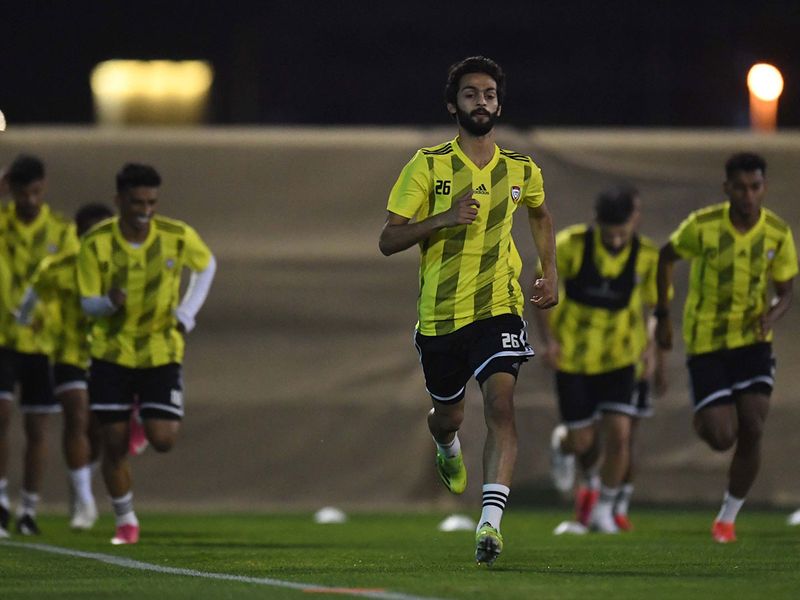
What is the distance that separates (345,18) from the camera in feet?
89.4

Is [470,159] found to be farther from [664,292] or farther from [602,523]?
[602,523]

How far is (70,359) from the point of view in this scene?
45.3 feet

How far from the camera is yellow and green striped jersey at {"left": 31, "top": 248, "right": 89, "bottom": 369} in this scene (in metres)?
13.6

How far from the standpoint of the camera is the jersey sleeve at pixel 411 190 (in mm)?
9922

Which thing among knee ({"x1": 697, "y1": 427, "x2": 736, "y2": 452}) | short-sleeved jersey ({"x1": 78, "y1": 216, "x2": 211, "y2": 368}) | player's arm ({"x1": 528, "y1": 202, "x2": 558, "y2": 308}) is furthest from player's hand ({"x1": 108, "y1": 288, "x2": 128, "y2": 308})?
knee ({"x1": 697, "y1": 427, "x2": 736, "y2": 452})

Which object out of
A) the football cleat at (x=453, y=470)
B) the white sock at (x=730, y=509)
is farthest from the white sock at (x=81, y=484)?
the white sock at (x=730, y=509)

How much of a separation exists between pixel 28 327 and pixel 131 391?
200cm

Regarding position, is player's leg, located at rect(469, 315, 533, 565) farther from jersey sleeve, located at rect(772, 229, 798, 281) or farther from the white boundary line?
jersey sleeve, located at rect(772, 229, 798, 281)

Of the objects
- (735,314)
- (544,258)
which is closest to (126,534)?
(544,258)

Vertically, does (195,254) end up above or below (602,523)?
above

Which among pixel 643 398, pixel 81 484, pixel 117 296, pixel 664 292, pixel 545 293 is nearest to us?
pixel 545 293

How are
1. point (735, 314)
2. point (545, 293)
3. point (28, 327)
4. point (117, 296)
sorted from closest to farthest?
1. point (545, 293)
2. point (117, 296)
3. point (735, 314)
4. point (28, 327)

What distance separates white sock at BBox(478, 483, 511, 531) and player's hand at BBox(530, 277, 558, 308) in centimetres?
97

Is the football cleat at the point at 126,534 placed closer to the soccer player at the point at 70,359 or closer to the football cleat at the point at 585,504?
the soccer player at the point at 70,359
